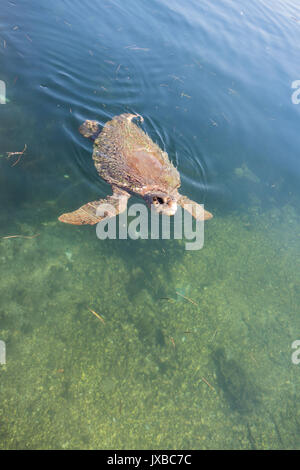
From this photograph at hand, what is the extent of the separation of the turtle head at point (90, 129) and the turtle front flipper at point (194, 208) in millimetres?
1951

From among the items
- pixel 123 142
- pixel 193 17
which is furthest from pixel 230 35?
pixel 123 142

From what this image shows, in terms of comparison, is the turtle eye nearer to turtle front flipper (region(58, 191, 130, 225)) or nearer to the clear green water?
turtle front flipper (region(58, 191, 130, 225))

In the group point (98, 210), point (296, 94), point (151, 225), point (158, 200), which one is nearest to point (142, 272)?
point (151, 225)

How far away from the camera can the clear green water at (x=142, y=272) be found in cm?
263

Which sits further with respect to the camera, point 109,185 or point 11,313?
point 109,185

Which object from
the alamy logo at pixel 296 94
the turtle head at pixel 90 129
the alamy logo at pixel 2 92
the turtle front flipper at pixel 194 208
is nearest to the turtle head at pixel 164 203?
the turtle front flipper at pixel 194 208

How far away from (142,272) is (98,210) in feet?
3.59

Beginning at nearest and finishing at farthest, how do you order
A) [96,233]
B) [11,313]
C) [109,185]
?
[11,313] < [96,233] < [109,185]

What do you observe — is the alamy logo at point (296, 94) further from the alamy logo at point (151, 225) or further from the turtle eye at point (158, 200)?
the turtle eye at point (158, 200)

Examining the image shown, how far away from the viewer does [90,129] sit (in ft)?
15.8

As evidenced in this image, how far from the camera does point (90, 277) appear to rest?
10.8 ft

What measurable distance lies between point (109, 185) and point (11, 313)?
7.69ft
